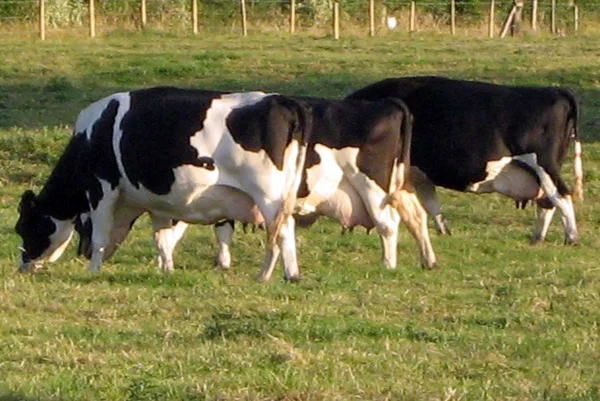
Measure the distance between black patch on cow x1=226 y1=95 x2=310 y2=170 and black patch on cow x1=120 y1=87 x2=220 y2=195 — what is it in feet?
1.08

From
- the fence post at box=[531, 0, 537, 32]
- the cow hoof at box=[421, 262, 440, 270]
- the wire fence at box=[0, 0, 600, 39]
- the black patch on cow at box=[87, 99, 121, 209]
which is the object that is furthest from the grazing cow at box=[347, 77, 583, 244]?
the fence post at box=[531, 0, 537, 32]

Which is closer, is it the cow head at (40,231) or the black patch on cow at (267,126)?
the black patch on cow at (267,126)

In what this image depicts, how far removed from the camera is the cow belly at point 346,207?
12992 mm

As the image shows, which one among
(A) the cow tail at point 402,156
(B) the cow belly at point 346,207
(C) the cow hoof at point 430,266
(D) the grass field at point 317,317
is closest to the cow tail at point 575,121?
(D) the grass field at point 317,317

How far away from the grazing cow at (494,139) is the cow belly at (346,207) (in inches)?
88.2

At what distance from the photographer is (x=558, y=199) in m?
14.8

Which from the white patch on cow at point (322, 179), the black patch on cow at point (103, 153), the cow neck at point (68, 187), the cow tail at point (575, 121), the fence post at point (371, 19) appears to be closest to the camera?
the white patch on cow at point (322, 179)

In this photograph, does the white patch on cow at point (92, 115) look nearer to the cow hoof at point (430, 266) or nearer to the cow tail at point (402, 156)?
the cow tail at point (402, 156)

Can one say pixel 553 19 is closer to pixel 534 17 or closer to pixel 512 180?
pixel 534 17

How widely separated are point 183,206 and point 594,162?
28.7 ft

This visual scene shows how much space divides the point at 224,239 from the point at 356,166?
1.54m

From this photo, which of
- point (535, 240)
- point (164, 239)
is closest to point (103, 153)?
point (164, 239)

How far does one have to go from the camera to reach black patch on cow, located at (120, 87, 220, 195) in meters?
12.4

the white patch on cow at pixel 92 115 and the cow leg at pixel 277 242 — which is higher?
the white patch on cow at pixel 92 115
